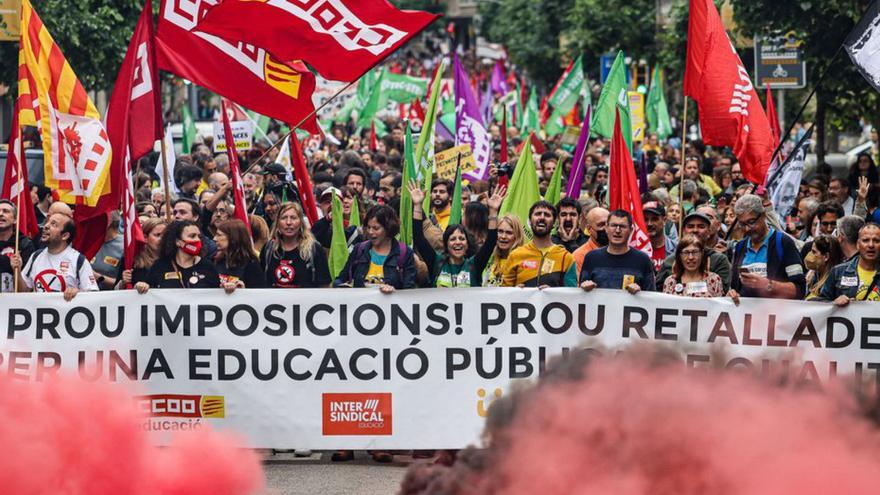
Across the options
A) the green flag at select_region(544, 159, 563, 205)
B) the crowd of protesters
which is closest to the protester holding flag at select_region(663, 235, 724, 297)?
the crowd of protesters

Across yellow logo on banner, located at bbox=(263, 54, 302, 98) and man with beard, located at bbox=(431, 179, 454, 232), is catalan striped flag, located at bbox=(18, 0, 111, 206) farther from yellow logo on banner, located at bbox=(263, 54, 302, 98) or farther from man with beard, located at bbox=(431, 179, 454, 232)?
man with beard, located at bbox=(431, 179, 454, 232)

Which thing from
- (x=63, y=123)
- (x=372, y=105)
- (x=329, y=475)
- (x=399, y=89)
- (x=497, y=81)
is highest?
(x=497, y=81)

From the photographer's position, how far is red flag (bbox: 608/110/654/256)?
11.4 m

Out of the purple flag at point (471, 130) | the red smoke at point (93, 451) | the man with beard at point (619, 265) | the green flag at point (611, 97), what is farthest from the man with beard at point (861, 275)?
the green flag at point (611, 97)

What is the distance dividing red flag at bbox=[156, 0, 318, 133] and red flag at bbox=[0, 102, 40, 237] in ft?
3.65

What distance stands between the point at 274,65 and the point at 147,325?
9.49ft

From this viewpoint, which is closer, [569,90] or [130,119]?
[130,119]

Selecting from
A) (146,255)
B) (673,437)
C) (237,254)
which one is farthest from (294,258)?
(673,437)

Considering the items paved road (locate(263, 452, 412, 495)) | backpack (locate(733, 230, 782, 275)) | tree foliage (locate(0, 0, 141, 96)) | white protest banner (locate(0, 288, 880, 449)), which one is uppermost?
tree foliage (locate(0, 0, 141, 96))

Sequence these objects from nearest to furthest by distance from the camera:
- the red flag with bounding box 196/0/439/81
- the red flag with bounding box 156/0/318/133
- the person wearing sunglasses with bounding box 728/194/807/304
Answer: the person wearing sunglasses with bounding box 728/194/807/304 < the red flag with bounding box 196/0/439/81 < the red flag with bounding box 156/0/318/133

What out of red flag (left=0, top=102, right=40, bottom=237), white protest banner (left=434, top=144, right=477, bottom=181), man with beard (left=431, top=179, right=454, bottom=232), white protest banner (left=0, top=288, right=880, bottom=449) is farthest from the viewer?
white protest banner (left=434, top=144, right=477, bottom=181)

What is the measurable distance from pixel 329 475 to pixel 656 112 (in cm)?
2026

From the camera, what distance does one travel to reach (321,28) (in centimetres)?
1105

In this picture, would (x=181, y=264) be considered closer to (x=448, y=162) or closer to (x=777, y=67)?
(x=448, y=162)
